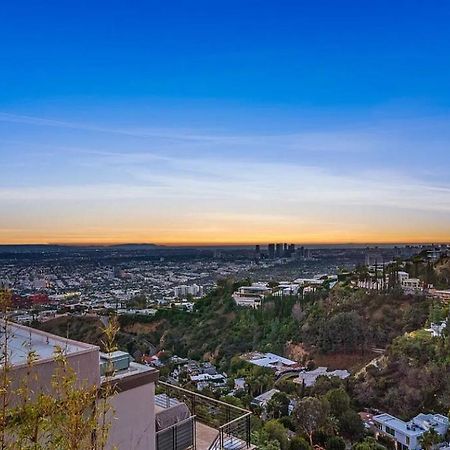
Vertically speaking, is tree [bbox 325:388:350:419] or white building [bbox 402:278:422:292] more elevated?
white building [bbox 402:278:422:292]

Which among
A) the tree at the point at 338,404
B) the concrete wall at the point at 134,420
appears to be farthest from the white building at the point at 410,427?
the concrete wall at the point at 134,420

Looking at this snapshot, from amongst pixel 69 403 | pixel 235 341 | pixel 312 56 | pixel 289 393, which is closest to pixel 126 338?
pixel 235 341

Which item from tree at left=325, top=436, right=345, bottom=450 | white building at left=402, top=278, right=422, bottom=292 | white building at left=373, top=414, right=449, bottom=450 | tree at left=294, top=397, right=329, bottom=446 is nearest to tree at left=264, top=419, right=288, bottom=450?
tree at left=325, top=436, right=345, bottom=450

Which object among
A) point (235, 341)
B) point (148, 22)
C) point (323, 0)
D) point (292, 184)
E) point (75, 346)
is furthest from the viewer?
point (235, 341)

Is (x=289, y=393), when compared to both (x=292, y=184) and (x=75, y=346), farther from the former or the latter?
(x=75, y=346)

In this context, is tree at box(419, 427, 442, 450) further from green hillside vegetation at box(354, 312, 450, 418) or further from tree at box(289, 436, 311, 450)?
tree at box(289, 436, 311, 450)
